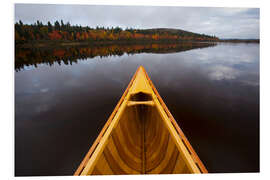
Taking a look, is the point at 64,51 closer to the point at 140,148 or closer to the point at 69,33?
the point at 69,33

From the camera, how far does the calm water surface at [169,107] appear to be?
122cm

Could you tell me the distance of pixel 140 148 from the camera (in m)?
1.05

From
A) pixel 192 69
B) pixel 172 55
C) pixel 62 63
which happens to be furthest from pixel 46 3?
pixel 172 55

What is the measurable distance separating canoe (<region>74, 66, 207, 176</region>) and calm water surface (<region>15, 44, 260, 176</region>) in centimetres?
64

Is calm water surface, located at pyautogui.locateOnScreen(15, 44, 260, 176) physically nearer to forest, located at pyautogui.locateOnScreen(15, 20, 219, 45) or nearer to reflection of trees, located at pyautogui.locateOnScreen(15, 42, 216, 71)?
reflection of trees, located at pyautogui.locateOnScreen(15, 42, 216, 71)

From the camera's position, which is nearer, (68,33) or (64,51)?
(68,33)

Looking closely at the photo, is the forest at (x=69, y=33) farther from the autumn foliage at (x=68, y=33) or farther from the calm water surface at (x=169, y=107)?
the calm water surface at (x=169, y=107)

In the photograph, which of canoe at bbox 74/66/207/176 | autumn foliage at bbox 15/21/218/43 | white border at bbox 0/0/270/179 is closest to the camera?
canoe at bbox 74/66/207/176

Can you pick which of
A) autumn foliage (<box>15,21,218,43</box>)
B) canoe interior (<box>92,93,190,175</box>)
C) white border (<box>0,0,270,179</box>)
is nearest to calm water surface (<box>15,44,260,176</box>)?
white border (<box>0,0,270,179</box>)

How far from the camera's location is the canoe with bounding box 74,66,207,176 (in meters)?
0.73

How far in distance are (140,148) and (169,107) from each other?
1209 millimetres

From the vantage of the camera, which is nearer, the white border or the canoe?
the canoe

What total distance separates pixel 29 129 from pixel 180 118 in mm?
1933

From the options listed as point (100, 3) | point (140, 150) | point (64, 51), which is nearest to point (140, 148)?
point (140, 150)
